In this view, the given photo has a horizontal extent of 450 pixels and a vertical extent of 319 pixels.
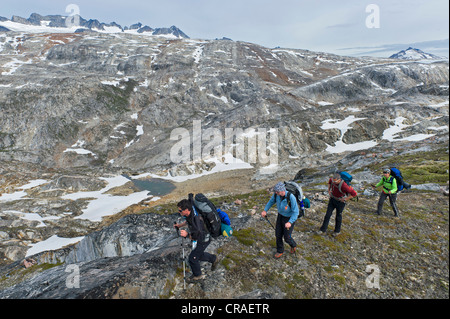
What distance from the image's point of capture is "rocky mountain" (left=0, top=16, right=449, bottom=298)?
9.20 m

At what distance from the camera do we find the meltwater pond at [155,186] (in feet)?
186

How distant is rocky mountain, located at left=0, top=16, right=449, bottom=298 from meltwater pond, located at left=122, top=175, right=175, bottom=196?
103 centimetres

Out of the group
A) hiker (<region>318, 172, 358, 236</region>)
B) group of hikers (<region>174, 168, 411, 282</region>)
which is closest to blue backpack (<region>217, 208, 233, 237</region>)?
group of hikers (<region>174, 168, 411, 282</region>)

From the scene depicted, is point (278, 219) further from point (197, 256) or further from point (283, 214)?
point (197, 256)

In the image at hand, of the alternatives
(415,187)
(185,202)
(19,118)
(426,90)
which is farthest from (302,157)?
(19,118)

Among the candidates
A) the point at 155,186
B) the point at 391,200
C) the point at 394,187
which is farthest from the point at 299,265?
the point at 155,186

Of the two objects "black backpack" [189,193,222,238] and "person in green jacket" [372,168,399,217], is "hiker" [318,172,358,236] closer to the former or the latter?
"person in green jacket" [372,168,399,217]

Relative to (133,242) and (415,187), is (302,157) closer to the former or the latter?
(415,187)

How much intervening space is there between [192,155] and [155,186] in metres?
16.3

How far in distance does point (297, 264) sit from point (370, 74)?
521 ft

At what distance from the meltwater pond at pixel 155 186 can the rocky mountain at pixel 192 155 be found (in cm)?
103

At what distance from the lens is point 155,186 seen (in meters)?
61.0

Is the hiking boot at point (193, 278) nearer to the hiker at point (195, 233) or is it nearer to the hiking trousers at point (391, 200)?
the hiker at point (195, 233)

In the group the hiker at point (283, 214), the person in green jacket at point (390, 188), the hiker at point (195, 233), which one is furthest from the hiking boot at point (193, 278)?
the person in green jacket at point (390, 188)
